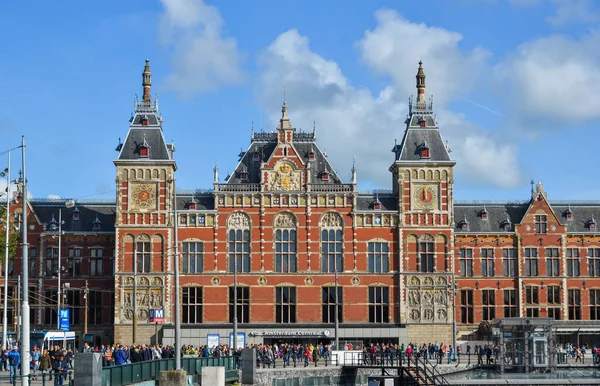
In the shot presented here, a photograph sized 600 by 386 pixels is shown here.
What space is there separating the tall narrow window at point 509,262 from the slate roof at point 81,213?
30.5 m

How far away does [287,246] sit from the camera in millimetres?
75688

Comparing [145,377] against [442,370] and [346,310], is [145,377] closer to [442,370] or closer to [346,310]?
[442,370]

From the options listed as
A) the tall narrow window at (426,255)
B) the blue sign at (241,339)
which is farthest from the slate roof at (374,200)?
the blue sign at (241,339)

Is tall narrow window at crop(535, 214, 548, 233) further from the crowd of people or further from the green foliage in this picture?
the crowd of people

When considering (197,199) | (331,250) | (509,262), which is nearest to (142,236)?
(197,199)

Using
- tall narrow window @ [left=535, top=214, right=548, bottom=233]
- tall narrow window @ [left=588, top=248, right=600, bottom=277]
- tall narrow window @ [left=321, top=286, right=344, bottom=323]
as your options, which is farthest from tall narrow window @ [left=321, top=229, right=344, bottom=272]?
tall narrow window @ [left=588, top=248, right=600, bottom=277]

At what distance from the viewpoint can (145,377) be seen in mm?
39844

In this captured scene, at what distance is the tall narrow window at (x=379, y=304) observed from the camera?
247 feet

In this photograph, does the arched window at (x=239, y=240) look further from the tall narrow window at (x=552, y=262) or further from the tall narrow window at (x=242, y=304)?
the tall narrow window at (x=552, y=262)

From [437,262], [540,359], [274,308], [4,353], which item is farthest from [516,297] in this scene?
[4,353]

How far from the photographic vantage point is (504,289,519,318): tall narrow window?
7812 cm

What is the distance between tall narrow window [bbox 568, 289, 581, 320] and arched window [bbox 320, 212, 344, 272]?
1840 cm

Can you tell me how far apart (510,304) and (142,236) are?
28.7 m

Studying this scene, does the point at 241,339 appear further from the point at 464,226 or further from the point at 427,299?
the point at 464,226
